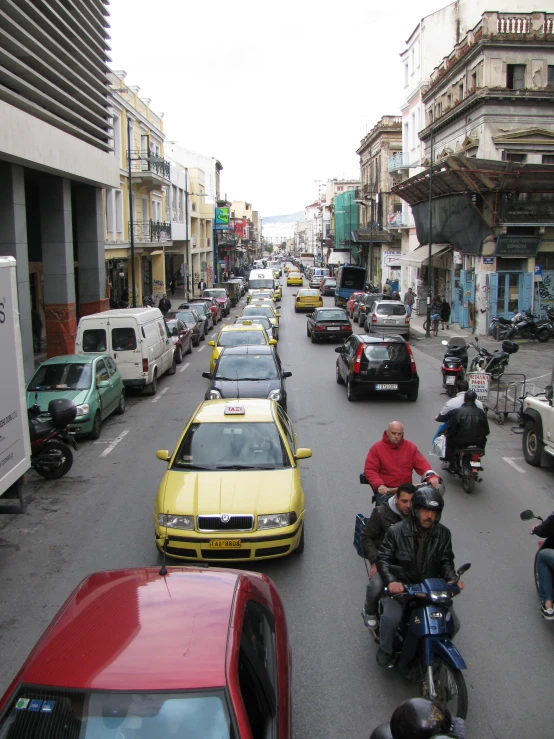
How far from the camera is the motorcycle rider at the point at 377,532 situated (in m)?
5.54

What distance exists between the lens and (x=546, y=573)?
630cm

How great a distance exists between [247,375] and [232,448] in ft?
21.6

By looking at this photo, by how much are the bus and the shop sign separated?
69.8 ft

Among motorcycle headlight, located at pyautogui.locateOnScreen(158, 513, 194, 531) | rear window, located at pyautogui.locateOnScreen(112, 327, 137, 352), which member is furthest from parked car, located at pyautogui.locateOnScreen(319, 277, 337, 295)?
motorcycle headlight, located at pyautogui.locateOnScreen(158, 513, 194, 531)

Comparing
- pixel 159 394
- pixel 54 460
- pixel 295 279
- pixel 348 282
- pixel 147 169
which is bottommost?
pixel 159 394

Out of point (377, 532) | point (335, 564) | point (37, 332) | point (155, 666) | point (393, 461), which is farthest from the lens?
point (37, 332)

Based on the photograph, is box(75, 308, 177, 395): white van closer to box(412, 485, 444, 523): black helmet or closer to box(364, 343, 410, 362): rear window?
box(364, 343, 410, 362): rear window

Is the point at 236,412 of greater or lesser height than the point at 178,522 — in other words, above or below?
above

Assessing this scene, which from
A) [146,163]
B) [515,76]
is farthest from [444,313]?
[146,163]

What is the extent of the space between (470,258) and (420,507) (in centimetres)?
2820

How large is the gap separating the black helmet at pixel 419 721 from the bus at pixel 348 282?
48.0 meters

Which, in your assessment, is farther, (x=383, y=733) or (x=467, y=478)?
(x=467, y=478)

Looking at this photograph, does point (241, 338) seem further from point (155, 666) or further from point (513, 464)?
point (155, 666)

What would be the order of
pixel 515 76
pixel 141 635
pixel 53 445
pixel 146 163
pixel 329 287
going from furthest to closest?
pixel 329 287
pixel 146 163
pixel 515 76
pixel 53 445
pixel 141 635
